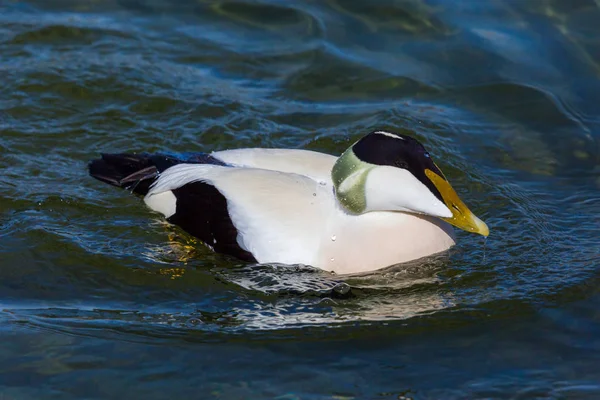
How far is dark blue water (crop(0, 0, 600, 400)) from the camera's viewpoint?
474 cm

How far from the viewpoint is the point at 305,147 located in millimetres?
7453

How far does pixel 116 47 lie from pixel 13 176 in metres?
2.34

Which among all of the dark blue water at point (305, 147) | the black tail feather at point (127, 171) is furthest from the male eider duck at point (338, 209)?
the black tail feather at point (127, 171)

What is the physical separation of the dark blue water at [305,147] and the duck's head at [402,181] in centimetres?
41

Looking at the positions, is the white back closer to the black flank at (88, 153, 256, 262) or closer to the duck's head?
the black flank at (88, 153, 256, 262)

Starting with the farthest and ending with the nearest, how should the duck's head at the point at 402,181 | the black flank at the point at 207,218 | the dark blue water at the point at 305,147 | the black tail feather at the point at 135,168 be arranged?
the black tail feather at the point at 135,168, the black flank at the point at 207,218, the duck's head at the point at 402,181, the dark blue water at the point at 305,147

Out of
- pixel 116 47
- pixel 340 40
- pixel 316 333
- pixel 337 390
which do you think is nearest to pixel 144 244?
Answer: pixel 316 333

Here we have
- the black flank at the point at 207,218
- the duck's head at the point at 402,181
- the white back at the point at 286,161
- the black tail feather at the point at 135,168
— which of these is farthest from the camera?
the black tail feather at the point at 135,168

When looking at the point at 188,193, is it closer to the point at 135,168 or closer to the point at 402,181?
the point at 135,168

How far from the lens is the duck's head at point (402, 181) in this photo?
5324mm

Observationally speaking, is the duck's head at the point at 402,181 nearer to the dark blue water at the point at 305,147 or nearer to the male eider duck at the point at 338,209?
the male eider duck at the point at 338,209

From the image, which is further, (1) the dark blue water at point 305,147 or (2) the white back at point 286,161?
(2) the white back at point 286,161

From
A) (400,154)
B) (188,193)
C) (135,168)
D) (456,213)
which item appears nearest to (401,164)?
(400,154)

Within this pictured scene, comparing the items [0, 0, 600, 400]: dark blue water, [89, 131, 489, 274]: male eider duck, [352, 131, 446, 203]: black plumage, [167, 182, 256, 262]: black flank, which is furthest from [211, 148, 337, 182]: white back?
[0, 0, 600, 400]: dark blue water
